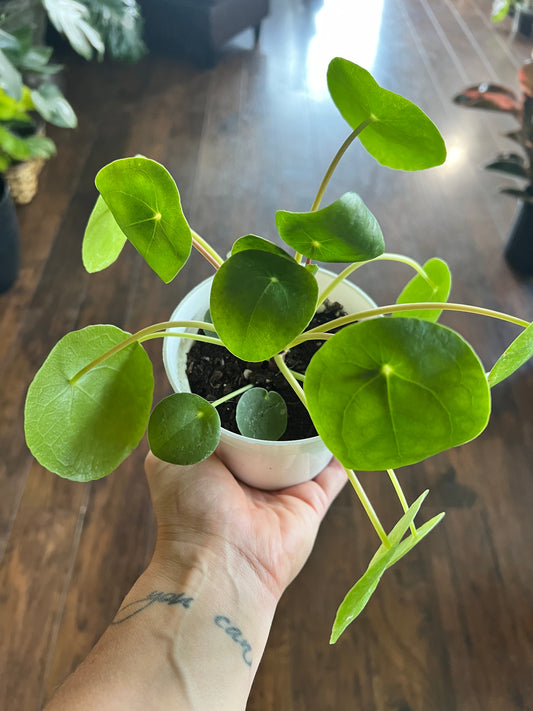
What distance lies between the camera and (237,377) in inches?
31.6

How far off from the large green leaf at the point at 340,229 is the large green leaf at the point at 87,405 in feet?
0.70

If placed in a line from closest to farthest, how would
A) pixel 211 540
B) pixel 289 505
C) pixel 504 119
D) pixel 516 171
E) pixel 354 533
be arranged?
pixel 211 540
pixel 289 505
pixel 354 533
pixel 516 171
pixel 504 119

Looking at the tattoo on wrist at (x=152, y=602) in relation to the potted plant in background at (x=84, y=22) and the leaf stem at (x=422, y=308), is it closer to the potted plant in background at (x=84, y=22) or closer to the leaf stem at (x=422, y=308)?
the leaf stem at (x=422, y=308)

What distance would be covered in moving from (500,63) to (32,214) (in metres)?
2.11

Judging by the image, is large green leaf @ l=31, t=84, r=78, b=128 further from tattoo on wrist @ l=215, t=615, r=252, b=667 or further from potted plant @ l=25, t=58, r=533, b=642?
tattoo on wrist @ l=215, t=615, r=252, b=667

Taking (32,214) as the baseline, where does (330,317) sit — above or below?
above

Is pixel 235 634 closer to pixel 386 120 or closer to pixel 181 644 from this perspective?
pixel 181 644

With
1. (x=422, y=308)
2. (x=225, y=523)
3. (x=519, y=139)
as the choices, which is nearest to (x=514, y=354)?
(x=422, y=308)

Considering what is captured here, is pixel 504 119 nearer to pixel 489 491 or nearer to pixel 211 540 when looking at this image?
pixel 489 491

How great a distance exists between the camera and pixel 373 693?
3.12ft

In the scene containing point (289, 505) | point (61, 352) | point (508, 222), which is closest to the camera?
point (61, 352)

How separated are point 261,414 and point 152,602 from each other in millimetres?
282

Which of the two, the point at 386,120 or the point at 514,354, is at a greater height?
the point at 386,120

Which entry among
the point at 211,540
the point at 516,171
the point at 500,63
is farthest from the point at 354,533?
the point at 500,63
